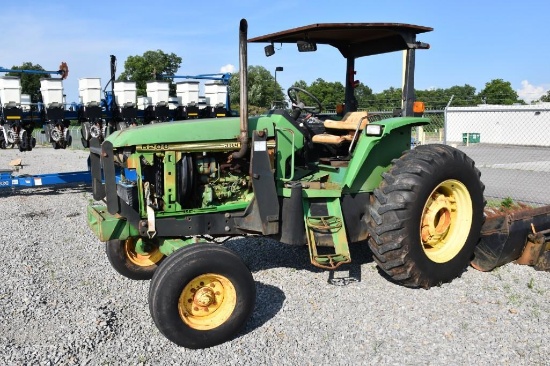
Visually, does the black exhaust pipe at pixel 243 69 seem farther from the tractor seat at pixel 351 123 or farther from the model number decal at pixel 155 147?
the tractor seat at pixel 351 123

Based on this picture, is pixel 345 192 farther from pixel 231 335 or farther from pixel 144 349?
pixel 144 349

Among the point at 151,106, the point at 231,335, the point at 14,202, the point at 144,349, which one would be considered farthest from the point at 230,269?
the point at 151,106

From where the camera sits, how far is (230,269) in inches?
150

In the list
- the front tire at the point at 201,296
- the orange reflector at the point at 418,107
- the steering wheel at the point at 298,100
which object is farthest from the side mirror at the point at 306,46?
the front tire at the point at 201,296

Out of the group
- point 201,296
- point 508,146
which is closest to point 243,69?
point 201,296

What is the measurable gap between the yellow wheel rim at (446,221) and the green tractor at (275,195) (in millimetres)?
10

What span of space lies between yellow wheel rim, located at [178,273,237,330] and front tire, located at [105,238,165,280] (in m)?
1.52

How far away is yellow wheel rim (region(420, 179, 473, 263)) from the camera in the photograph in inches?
191

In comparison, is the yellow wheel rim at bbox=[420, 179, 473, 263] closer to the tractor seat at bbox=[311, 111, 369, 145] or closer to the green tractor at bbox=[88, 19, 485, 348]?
the green tractor at bbox=[88, 19, 485, 348]

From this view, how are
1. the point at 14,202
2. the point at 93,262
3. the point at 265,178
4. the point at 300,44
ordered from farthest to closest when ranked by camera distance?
the point at 14,202
the point at 93,262
the point at 300,44
the point at 265,178

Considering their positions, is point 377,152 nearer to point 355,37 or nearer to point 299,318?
point 355,37

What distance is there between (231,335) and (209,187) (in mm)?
1317

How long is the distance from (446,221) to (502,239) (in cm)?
64

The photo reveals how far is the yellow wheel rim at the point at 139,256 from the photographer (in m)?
5.15
